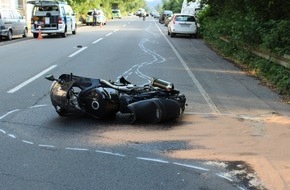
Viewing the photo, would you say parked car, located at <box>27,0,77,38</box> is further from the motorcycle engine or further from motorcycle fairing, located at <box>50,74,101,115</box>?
the motorcycle engine

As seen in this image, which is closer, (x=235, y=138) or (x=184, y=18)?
(x=235, y=138)

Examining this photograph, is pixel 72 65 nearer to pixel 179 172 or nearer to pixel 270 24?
pixel 270 24

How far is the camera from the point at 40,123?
696 cm

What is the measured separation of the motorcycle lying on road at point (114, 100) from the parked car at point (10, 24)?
60.3ft

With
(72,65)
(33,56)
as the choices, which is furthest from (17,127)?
(33,56)

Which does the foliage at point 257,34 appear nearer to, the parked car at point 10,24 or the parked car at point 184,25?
the parked car at point 184,25

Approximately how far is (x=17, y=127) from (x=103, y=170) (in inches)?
86.9

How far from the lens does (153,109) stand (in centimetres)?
678

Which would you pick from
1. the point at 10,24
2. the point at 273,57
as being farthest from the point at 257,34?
the point at 10,24

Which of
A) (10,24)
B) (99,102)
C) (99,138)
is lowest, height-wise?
(10,24)

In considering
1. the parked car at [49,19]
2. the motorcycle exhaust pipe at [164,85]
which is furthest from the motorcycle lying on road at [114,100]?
the parked car at [49,19]

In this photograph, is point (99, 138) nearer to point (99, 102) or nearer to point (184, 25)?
point (99, 102)

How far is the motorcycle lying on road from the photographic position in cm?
686

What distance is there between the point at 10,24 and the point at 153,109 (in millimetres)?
20493
